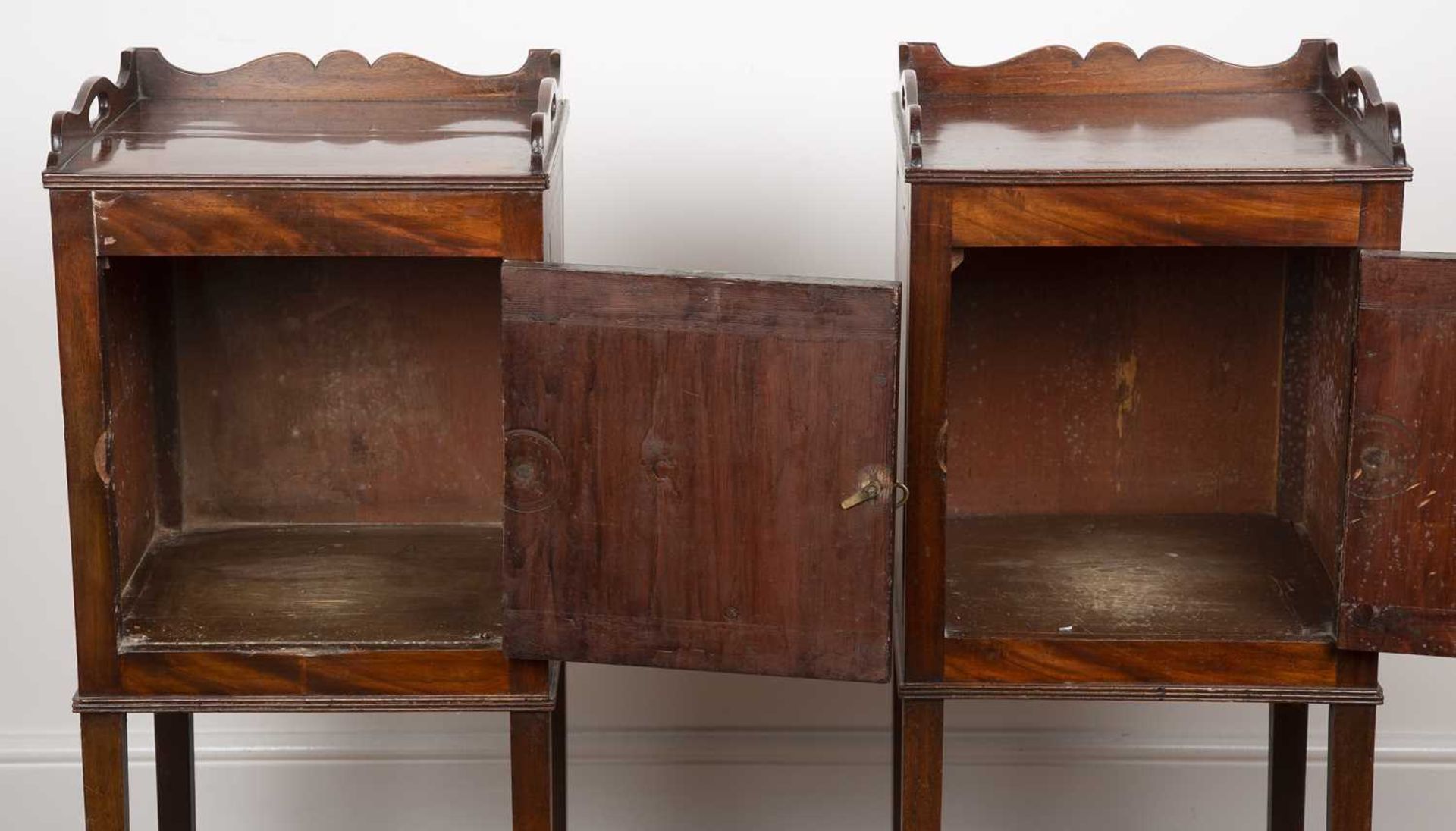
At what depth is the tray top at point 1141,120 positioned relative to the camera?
1898 mm

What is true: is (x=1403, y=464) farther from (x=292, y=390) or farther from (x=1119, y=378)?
(x=292, y=390)

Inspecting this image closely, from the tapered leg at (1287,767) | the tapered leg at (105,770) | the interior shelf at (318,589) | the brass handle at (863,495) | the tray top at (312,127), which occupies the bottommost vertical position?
the tapered leg at (1287,767)

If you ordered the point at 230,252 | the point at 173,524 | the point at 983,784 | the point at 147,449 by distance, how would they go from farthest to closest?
the point at 983,784, the point at 173,524, the point at 147,449, the point at 230,252

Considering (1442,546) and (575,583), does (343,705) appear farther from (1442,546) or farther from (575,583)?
(1442,546)

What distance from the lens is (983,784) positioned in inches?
118

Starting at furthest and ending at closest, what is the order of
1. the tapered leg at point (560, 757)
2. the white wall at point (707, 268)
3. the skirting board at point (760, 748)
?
the skirting board at point (760, 748) < the white wall at point (707, 268) < the tapered leg at point (560, 757)

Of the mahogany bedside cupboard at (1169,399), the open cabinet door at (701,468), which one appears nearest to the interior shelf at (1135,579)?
the mahogany bedside cupboard at (1169,399)

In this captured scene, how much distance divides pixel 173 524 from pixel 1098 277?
1.23m

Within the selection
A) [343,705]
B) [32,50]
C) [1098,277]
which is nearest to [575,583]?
[343,705]

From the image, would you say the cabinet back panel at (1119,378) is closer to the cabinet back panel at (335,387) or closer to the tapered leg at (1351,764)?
the tapered leg at (1351,764)

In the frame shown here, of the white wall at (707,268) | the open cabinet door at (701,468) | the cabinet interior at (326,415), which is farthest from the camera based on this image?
the white wall at (707,268)

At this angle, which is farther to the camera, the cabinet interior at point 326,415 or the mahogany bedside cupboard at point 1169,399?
the cabinet interior at point 326,415

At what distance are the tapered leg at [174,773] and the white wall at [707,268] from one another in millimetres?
436

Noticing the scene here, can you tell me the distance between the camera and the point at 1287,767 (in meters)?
2.60
